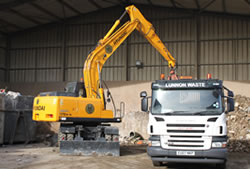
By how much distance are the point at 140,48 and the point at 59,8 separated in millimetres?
6951

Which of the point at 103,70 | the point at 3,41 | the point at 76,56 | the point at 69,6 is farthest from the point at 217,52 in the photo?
the point at 3,41

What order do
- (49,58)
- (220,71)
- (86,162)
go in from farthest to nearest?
(49,58)
(220,71)
(86,162)

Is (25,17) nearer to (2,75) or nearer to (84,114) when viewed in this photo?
(2,75)

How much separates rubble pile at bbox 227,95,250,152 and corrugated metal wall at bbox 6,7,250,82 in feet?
14.3

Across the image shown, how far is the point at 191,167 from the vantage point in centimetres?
1096

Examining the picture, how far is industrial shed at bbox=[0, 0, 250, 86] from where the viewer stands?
2388 cm

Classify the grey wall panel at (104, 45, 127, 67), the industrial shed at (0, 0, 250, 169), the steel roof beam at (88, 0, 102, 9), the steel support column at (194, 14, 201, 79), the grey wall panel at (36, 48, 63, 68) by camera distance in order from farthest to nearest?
the grey wall panel at (36, 48, 63, 68)
the grey wall panel at (104, 45, 127, 67)
the steel roof beam at (88, 0, 102, 9)
the steel support column at (194, 14, 201, 79)
the industrial shed at (0, 0, 250, 169)

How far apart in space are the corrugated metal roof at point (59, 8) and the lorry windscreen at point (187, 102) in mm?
12829

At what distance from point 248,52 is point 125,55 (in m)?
9.20

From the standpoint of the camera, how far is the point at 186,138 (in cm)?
952

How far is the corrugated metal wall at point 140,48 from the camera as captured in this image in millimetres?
24078

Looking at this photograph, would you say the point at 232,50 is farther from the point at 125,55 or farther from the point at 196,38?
the point at 125,55

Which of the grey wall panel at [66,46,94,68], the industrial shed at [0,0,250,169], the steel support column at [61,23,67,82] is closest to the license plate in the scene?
the industrial shed at [0,0,250,169]

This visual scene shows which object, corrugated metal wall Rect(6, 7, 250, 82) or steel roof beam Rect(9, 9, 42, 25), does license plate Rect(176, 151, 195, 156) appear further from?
steel roof beam Rect(9, 9, 42, 25)
